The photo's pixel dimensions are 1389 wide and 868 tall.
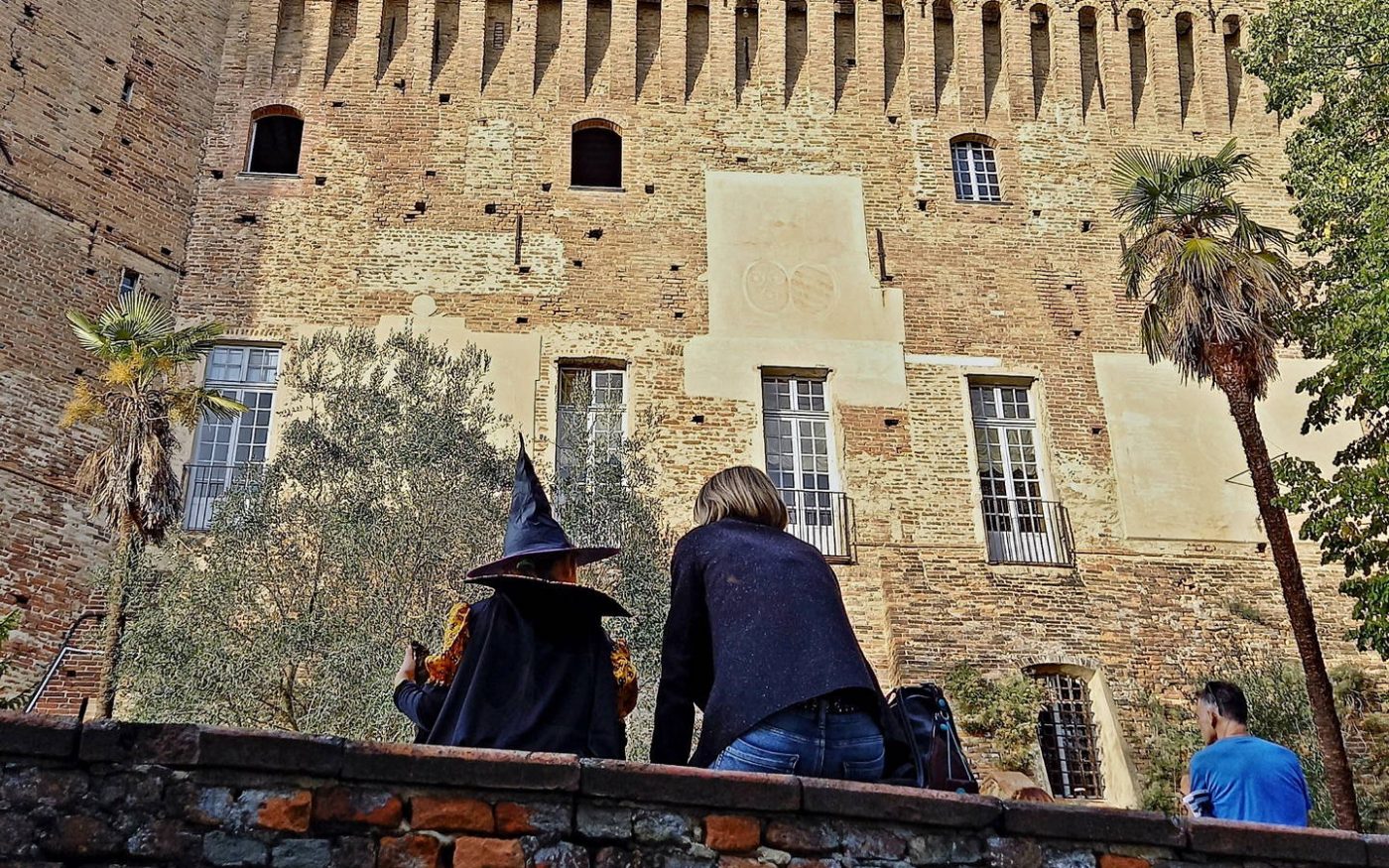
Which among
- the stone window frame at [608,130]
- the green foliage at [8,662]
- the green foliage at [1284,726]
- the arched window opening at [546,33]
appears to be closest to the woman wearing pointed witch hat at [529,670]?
the green foliage at [8,662]

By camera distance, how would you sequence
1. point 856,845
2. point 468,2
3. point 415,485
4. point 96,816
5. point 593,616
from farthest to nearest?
point 468,2 → point 415,485 → point 593,616 → point 856,845 → point 96,816

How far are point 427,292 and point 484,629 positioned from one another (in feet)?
42.6

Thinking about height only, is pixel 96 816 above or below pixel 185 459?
below

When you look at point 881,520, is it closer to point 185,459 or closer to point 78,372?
point 185,459

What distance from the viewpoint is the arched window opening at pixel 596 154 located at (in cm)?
1886

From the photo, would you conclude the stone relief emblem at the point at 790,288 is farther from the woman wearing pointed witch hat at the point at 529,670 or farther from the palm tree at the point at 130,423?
the woman wearing pointed witch hat at the point at 529,670

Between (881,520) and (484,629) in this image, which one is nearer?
(484,629)

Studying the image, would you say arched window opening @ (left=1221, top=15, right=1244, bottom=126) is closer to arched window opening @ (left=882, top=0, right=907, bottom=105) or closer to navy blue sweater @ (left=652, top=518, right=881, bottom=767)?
arched window opening @ (left=882, top=0, right=907, bottom=105)

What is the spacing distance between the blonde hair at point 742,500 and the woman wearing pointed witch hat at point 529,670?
0.50 metres

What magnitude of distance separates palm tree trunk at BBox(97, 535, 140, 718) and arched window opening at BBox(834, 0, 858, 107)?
1133 cm

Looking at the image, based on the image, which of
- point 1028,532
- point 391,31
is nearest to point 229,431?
point 391,31

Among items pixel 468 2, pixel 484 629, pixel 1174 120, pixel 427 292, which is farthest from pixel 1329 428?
pixel 484 629

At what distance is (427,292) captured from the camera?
17188mm

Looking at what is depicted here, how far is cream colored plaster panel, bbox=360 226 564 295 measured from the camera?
17281 millimetres
